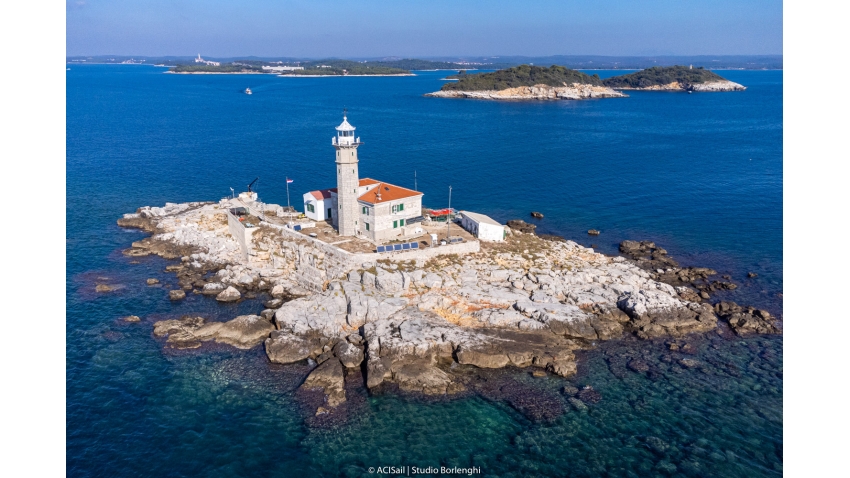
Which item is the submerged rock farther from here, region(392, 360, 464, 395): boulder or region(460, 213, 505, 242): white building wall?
region(460, 213, 505, 242): white building wall

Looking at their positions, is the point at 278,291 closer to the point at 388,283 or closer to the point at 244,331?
the point at 244,331

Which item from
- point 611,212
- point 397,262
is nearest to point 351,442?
point 397,262

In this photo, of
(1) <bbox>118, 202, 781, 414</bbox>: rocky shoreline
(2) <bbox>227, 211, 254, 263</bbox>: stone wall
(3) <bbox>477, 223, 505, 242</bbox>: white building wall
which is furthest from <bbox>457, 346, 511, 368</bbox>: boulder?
(2) <bbox>227, 211, 254, 263</bbox>: stone wall

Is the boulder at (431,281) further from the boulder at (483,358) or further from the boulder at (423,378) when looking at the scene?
the boulder at (423,378)

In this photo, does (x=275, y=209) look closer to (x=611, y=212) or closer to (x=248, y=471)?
(x=248, y=471)

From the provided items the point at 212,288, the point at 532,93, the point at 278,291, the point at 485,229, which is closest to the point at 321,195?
the point at 278,291

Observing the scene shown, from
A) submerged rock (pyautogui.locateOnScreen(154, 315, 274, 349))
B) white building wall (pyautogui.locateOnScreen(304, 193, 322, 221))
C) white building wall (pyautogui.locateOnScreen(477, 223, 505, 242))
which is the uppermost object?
white building wall (pyautogui.locateOnScreen(304, 193, 322, 221))

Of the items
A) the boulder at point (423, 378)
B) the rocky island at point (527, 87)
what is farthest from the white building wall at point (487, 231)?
the rocky island at point (527, 87)
